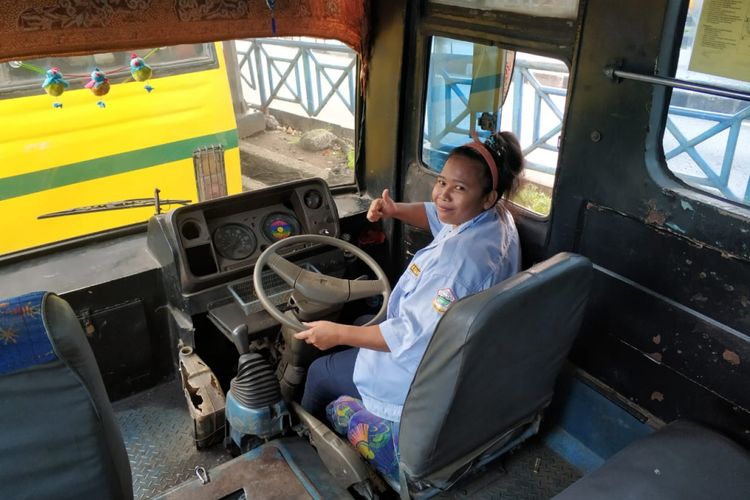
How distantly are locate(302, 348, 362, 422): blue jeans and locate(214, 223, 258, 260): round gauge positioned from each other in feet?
2.33

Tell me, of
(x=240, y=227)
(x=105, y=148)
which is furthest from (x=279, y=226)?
(x=105, y=148)

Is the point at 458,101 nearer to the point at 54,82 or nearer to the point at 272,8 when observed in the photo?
the point at 272,8

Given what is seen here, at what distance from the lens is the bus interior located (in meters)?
1.78

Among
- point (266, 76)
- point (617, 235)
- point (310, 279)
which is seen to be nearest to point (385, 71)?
point (310, 279)

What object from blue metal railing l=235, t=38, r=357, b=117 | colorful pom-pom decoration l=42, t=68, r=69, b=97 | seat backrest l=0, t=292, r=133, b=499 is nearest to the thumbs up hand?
colorful pom-pom decoration l=42, t=68, r=69, b=97

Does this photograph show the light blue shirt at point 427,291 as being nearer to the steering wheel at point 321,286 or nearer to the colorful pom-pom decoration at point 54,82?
the steering wheel at point 321,286

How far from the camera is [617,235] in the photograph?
224cm

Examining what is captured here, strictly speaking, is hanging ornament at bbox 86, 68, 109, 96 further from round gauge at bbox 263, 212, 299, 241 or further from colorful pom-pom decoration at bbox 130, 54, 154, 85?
round gauge at bbox 263, 212, 299, 241

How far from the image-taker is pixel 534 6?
231cm

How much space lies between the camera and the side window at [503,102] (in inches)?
96.9

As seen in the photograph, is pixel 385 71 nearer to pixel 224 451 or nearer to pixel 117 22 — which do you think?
pixel 117 22

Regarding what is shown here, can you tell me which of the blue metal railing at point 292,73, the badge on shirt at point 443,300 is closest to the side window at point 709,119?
the badge on shirt at point 443,300

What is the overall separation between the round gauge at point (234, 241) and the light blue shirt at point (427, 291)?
0.95m

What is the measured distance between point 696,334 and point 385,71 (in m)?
1.93
